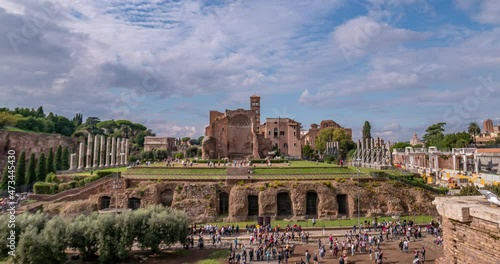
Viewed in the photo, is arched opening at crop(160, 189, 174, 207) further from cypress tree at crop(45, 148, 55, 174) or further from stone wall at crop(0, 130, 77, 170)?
stone wall at crop(0, 130, 77, 170)

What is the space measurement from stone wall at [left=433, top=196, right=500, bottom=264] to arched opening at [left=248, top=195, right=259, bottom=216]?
2839cm

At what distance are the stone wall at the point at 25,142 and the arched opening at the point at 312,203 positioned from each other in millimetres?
62471

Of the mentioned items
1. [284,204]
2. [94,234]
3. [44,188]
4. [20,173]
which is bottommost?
[94,234]

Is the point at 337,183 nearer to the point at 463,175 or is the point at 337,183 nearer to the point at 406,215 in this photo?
the point at 406,215

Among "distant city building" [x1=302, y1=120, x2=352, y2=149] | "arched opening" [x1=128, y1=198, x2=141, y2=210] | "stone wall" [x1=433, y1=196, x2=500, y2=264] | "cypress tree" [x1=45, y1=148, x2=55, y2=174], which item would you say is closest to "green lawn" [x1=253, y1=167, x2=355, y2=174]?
"arched opening" [x1=128, y1=198, x2=141, y2=210]

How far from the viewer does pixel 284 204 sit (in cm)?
3725

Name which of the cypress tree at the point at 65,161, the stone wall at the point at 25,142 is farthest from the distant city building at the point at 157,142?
the cypress tree at the point at 65,161

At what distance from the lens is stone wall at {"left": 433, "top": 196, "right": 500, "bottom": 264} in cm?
731

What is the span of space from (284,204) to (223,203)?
7.12 metres

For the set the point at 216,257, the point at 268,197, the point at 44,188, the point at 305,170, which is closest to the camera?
the point at 216,257

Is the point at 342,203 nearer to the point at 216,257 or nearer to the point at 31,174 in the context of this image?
the point at 216,257

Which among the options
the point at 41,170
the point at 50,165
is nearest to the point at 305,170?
the point at 41,170

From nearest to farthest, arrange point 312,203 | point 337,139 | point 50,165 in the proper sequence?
point 312,203
point 50,165
point 337,139

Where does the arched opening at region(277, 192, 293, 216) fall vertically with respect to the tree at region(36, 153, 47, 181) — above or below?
below
